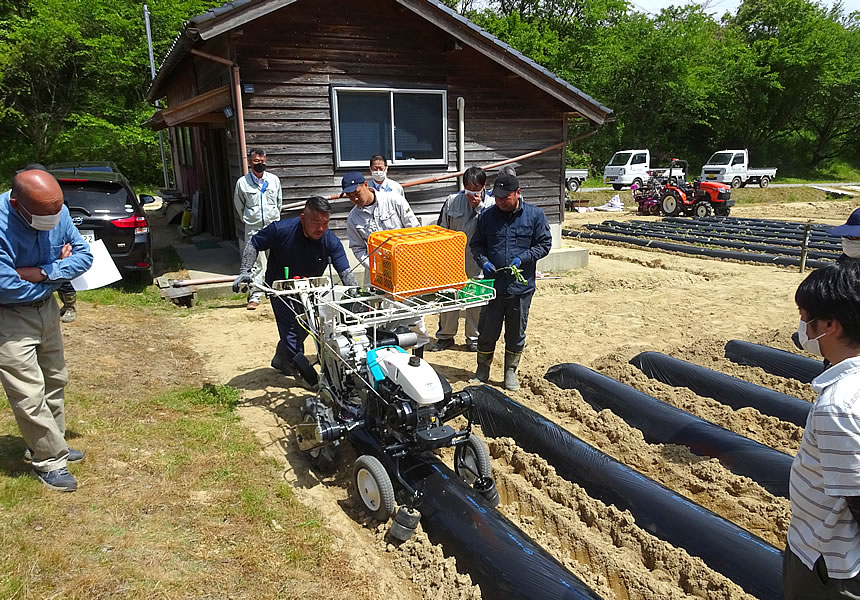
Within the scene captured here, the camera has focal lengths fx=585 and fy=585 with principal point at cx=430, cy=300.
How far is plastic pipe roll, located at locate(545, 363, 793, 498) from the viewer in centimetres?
384

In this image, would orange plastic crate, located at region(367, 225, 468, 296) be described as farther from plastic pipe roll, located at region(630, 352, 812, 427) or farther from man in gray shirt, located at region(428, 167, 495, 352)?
plastic pipe roll, located at region(630, 352, 812, 427)

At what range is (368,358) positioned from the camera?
3809mm

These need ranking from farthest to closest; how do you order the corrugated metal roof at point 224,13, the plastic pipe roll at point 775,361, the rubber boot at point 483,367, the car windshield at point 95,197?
the car windshield at point 95,197 < the corrugated metal roof at point 224,13 < the rubber boot at point 483,367 < the plastic pipe roll at point 775,361

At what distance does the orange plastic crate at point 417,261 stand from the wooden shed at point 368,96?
5632 millimetres

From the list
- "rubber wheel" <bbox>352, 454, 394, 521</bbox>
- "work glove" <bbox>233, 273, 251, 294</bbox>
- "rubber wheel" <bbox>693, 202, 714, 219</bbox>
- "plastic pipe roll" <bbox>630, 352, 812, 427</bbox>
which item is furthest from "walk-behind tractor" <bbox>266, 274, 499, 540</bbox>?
"rubber wheel" <bbox>693, 202, 714, 219</bbox>

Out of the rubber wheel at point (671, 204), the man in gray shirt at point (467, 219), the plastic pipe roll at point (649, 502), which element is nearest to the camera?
the plastic pipe roll at point (649, 502)

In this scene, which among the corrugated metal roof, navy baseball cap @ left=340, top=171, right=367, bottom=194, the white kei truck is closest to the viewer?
navy baseball cap @ left=340, top=171, right=367, bottom=194

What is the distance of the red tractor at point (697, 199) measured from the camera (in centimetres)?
1891

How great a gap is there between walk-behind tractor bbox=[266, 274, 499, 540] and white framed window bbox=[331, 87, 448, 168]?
5.67m

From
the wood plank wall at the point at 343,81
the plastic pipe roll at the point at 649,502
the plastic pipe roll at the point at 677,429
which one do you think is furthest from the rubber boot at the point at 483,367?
the wood plank wall at the point at 343,81

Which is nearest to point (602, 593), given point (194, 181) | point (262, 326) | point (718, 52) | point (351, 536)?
point (351, 536)

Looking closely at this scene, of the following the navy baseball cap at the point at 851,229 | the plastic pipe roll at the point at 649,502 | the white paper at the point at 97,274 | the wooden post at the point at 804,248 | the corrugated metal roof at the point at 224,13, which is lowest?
the plastic pipe roll at the point at 649,502

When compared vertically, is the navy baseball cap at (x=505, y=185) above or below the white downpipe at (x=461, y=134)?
below

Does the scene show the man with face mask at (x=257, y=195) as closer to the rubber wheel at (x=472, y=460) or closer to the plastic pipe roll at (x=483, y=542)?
the rubber wheel at (x=472, y=460)
